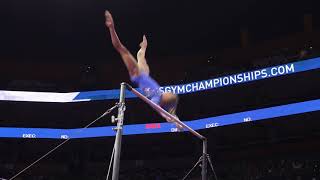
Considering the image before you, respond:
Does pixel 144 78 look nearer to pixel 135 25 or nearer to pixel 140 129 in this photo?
pixel 140 129

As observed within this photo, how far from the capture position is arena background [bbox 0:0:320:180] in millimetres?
16500

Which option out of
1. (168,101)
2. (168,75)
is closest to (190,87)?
(168,75)

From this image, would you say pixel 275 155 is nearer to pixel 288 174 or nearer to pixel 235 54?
pixel 288 174

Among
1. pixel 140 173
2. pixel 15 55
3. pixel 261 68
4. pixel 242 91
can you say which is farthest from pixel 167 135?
pixel 15 55

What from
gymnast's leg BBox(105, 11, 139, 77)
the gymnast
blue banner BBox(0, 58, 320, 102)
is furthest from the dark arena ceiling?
gymnast's leg BBox(105, 11, 139, 77)

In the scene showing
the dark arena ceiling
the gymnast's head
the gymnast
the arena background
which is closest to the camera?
the gymnast

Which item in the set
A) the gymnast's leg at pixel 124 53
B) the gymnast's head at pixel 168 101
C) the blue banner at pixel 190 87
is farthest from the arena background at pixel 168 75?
the gymnast's leg at pixel 124 53

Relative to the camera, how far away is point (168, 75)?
1997 cm

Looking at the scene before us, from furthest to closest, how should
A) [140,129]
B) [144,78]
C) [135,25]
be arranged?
[135,25], [140,129], [144,78]

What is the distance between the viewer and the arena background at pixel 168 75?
54.1 ft

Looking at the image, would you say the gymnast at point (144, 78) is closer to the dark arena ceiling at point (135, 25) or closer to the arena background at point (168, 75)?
the arena background at point (168, 75)

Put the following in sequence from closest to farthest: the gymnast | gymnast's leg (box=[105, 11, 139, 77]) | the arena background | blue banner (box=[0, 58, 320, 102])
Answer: gymnast's leg (box=[105, 11, 139, 77])
the gymnast
blue banner (box=[0, 58, 320, 102])
the arena background

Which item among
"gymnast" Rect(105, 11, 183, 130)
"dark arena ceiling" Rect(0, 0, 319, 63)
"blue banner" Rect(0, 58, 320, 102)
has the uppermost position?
"dark arena ceiling" Rect(0, 0, 319, 63)

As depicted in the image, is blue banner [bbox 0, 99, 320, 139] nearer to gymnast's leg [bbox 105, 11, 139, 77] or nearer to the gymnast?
the gymnast
